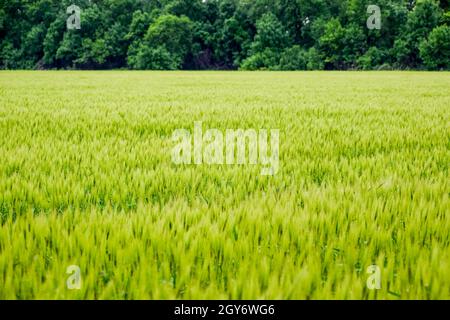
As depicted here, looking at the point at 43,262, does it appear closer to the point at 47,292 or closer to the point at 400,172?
the point at 47,292

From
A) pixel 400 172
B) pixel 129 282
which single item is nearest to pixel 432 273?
pixel 129 282

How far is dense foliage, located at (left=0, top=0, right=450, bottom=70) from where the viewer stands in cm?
4356

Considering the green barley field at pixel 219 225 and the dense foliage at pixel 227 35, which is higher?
the dense foliage at pixel 227 35

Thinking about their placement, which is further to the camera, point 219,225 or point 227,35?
point 227,35

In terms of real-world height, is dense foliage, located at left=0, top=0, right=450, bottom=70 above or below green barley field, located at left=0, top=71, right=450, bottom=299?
above

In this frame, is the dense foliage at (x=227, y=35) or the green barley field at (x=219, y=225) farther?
the dense foliage at (x=227, y=35)

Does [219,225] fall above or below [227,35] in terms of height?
below

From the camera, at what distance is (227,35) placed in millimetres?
53781

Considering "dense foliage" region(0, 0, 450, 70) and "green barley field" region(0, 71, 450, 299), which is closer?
"green barley field" region(0, 71, 450, 299)

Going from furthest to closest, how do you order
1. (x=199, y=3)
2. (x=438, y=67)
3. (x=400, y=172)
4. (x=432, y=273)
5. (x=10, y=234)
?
(x=199, y=3) < (x=438, y=67) < (x=400, y=172) < (x=10, y=234) < (x=432, y=273)

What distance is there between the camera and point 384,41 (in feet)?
149

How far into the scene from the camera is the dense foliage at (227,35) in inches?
1715

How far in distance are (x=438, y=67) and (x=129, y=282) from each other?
49.3m
